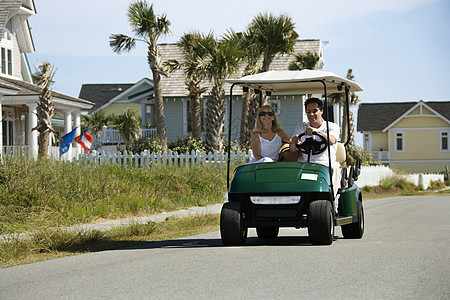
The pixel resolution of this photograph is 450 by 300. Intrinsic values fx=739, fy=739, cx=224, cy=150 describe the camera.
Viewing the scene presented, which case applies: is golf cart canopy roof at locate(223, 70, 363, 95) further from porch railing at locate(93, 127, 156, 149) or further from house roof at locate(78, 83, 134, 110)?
house roof at locate(78, 83, 134, 110)

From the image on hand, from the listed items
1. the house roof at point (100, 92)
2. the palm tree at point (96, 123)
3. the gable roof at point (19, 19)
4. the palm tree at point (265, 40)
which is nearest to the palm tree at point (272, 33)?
the palm tree at point (265, 40)

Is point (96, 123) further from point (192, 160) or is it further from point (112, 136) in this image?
point (192, 160)

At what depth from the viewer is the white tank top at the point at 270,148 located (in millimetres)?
10930

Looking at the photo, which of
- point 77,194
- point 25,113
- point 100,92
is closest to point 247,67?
point 25,113

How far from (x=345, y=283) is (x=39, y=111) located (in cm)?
1905

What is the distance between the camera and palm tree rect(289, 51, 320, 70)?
3794 centimetres

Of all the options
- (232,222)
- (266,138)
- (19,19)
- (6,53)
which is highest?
(19,19)

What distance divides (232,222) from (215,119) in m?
24.5

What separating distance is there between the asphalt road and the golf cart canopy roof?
7.63 feet

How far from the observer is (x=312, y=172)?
9.69 metres

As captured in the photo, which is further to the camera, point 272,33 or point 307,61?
point 307,61

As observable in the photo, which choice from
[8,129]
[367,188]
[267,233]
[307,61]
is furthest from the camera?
[307,61]

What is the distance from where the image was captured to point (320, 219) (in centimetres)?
938

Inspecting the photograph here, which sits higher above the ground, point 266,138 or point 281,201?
point 266,138
